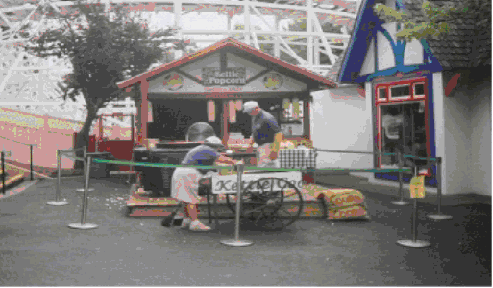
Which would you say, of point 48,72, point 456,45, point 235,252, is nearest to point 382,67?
point 456,45

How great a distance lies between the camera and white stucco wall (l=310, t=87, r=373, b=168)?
703 inches

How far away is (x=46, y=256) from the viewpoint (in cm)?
652

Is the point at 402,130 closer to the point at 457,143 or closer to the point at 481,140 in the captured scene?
the point at 457,143

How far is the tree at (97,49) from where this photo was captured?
60.8 feet

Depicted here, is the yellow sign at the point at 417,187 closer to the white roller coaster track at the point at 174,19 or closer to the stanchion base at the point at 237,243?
the stanchion base at the point at 237,243

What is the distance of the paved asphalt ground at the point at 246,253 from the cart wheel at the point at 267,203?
33 centimetres

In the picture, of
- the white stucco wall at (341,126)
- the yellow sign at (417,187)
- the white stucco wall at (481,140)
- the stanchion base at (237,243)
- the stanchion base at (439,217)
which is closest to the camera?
the stanchion base at (237,243)

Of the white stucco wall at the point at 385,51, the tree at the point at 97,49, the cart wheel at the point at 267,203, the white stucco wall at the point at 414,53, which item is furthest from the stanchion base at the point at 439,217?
the tree at the point at 97,49

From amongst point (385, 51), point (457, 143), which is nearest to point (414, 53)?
point (385, 51)

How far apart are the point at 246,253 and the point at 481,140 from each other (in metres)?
8.16

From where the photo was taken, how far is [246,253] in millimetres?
6746

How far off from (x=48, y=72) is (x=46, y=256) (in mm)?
27979

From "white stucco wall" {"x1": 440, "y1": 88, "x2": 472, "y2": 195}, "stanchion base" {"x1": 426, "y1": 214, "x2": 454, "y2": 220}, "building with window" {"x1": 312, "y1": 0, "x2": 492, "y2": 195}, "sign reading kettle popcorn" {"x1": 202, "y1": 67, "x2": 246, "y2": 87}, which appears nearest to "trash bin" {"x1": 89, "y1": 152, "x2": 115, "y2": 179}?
"sign reading kettle popcorn" {"x1": 202, "y1": 67, "x2": 246, "y2": 87}

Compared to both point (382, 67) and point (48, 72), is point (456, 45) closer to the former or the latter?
point (382, 67)
